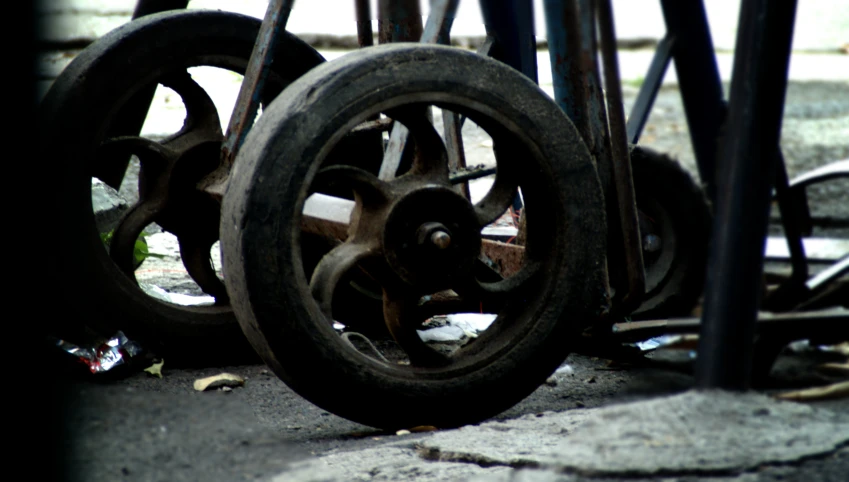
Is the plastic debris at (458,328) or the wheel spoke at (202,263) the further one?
the plastic debris at (458,328)

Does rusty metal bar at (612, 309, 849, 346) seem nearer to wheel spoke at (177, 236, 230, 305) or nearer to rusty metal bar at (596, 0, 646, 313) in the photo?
rusty metal bar at (596, 0, 646, 313)

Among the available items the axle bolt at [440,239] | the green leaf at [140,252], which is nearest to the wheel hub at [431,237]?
the axle bolt at [440,239]

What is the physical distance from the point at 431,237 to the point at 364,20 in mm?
1083

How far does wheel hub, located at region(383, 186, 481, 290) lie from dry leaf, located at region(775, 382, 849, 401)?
1058 mm

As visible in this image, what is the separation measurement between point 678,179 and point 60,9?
0.81m

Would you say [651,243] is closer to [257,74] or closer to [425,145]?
[425,145]

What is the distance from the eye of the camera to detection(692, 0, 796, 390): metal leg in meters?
1.08

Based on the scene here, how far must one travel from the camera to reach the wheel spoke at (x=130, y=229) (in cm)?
288

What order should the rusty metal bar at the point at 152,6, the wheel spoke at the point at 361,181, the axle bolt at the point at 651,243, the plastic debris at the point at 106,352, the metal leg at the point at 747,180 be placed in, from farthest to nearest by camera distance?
the rusty metal bar at the point at 152,6 < the plastic debris at the point at 106,352 < the axle bolt at the point at 651,243 < the wheel spoke at the point at 361,181 < the metal leg at the point at 747,180

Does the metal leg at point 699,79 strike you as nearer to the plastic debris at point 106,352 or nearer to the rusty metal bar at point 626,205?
the rusty metal bar at point 626,205

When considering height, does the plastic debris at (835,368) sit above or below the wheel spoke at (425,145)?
below

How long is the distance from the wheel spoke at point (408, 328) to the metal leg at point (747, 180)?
3.72 feet

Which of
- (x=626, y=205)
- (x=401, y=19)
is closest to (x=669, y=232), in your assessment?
(x=626, y=205)

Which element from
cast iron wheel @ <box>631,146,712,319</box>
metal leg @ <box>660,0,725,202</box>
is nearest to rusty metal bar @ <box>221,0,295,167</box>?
cast iron wheel @ <box>631,146,712,319</box>
